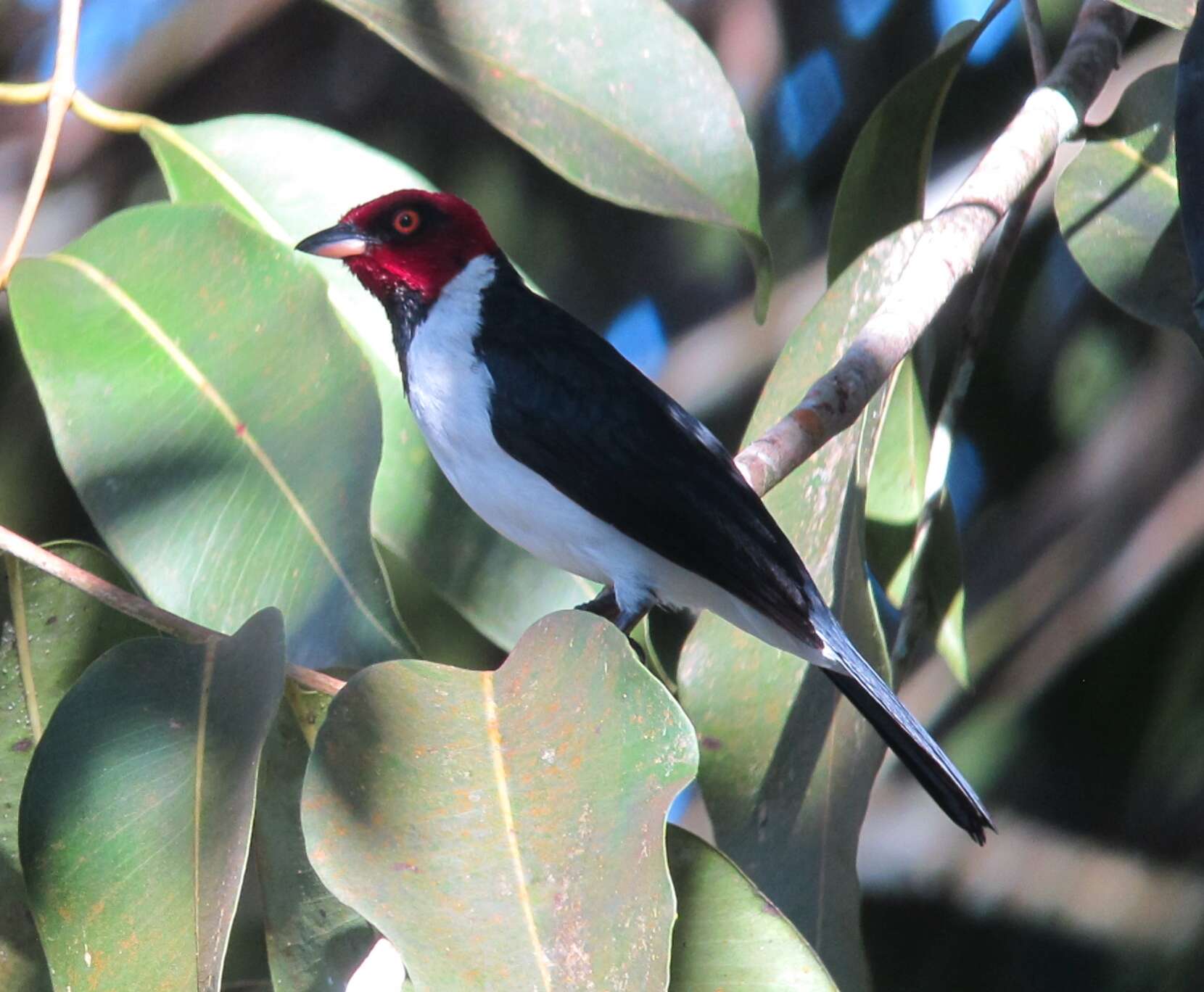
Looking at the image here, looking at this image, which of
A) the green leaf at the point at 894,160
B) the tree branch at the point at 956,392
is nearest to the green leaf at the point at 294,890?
the tree branch at the point at 956,392

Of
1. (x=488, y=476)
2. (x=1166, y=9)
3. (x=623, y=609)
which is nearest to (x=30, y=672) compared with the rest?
(x=488, y=476)

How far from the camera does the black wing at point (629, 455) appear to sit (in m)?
2.02

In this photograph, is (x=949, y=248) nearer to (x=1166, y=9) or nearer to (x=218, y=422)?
(x=1166, y=9)

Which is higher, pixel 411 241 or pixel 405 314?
pixel 411 241

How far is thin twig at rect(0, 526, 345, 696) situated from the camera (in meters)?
1.58

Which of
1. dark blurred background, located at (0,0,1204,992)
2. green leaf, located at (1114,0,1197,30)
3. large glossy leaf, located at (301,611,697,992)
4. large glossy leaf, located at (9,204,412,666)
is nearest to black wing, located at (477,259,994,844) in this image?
large glossy leaf, located at (9,204,412,666)

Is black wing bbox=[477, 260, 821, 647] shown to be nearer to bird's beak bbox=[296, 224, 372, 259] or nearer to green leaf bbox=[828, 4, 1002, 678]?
bird's beak bbox=[296, 224, 372, 259]

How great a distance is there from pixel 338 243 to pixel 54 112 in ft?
1.61

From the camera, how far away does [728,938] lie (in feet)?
4.90

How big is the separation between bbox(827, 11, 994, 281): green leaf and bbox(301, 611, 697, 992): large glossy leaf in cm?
135

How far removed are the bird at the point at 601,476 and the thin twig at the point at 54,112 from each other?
0.40 metres

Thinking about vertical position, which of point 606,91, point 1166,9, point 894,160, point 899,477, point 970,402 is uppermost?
point 1166,9

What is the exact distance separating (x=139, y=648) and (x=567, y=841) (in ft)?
1.78

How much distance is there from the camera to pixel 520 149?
11.6 feet
